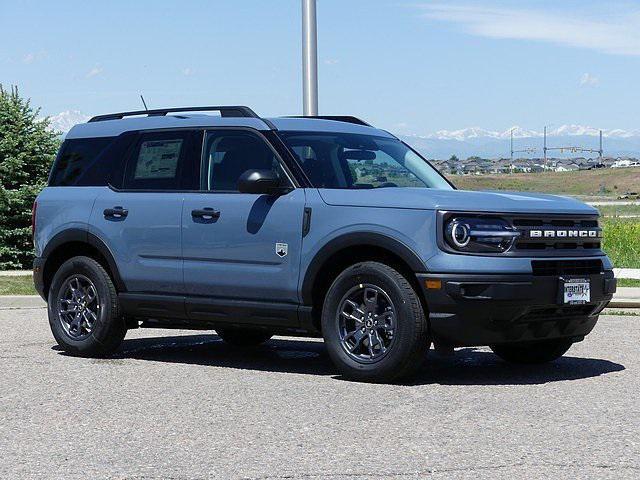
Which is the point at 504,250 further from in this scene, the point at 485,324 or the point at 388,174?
the point at 388,174

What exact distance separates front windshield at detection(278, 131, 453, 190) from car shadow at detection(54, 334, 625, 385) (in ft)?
4.82

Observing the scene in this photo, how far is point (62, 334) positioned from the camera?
1084 centimetres

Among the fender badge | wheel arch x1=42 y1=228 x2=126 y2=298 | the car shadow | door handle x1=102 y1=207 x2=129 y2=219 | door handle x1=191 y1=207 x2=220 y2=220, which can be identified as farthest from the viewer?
wheel arch x1=42 y1=228 x2=126 y2=298

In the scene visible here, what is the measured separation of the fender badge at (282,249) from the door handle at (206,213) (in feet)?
2.06

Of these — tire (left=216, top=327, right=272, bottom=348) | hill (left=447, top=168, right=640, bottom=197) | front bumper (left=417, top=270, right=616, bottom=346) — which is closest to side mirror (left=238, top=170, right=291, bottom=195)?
front bumper (left=417, top=270, right=616, bottom=346)

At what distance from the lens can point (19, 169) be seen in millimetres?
22172

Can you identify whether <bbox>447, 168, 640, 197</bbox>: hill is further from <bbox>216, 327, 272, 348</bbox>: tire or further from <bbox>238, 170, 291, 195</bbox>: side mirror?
<bbox>238, 170, 291, 195</bbox>: side mirror

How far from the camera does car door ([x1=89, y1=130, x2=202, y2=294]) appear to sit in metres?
10.1

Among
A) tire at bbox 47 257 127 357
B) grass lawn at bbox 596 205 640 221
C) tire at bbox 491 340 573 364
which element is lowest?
grass lawn at bbox 596 205 640 221

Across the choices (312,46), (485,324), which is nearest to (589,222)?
(485,324)

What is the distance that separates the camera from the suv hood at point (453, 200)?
28.8 feet

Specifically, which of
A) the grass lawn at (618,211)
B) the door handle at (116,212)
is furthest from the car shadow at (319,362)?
the grass lawn at (618,211)

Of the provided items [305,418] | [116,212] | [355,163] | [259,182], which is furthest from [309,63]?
[305,418]

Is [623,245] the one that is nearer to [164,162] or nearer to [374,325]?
[164,162]
